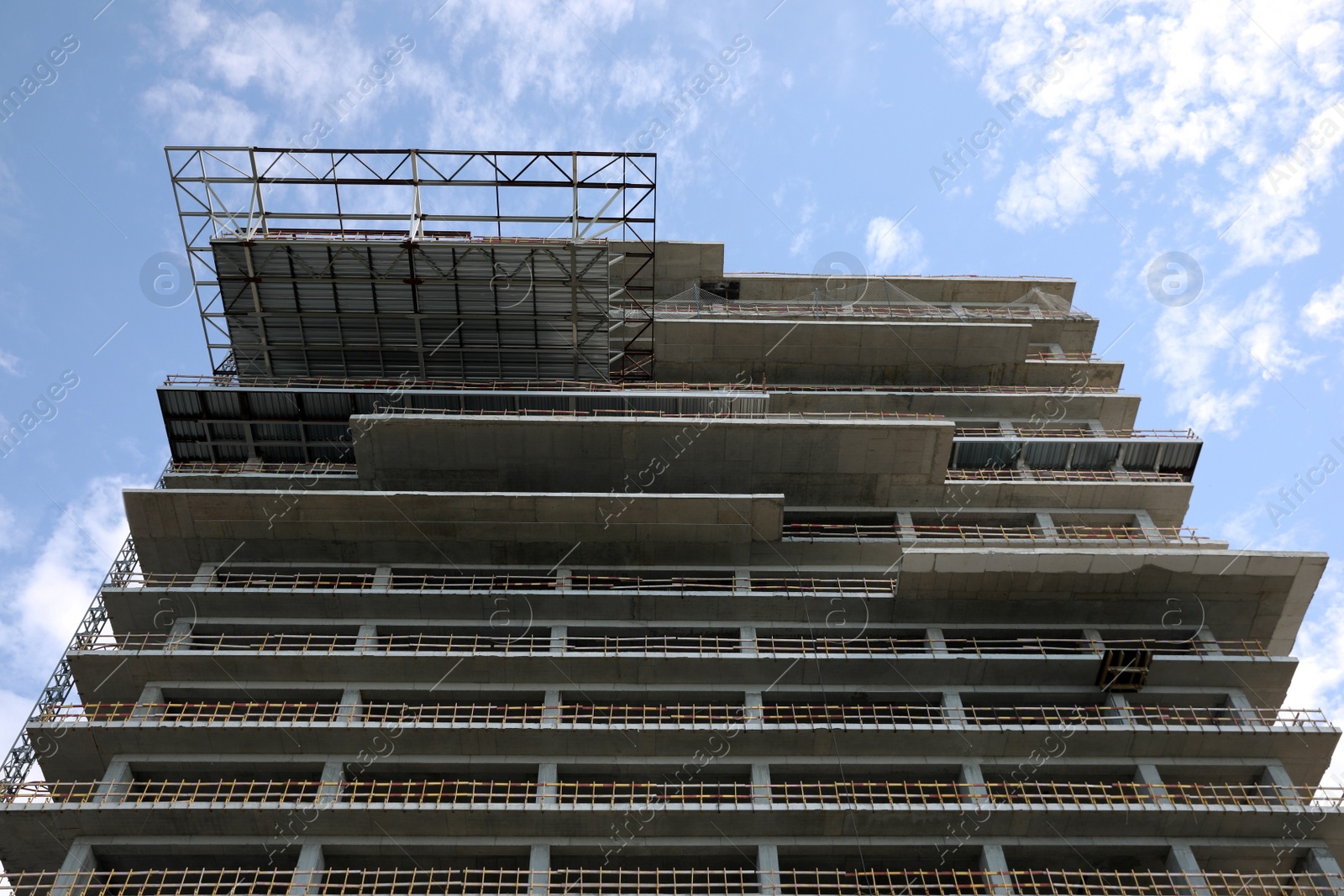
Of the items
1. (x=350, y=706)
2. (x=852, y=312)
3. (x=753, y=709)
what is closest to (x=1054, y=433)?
(x=852, y=312)

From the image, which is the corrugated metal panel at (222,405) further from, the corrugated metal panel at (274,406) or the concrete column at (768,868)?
the concrete column at (768,868)

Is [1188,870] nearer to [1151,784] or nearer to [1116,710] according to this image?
[1151,784]

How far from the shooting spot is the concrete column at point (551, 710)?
2231 cm

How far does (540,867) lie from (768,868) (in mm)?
4897

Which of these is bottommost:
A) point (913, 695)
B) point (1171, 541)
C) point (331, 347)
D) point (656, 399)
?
point (913, 695)

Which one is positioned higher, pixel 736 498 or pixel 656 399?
pixel 656 399

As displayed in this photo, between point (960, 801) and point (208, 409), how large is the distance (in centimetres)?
2414

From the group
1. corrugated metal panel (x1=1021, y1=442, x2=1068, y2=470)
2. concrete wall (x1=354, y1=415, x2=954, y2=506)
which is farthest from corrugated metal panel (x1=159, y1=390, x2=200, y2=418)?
corrugated metal panel (x1=1021, y1=442, x2=1068, y2=470)

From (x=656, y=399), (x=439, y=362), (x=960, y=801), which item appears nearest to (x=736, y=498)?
(x=656, y=399)

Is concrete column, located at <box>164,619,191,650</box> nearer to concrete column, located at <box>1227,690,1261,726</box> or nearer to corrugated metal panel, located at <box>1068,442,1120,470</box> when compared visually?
concrete column, located at <box>1227,690,1261,726</box>

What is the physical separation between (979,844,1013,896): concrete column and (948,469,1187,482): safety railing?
11.0 meters

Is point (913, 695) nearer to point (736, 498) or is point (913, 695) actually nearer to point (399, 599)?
point (736, 498)

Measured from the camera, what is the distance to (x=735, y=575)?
2586 cm

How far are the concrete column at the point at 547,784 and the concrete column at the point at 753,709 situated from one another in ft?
15.1
